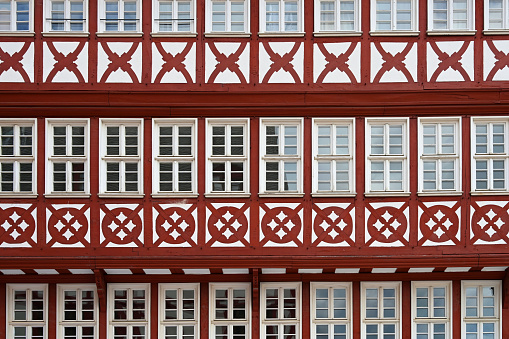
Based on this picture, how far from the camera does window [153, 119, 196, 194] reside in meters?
12.4

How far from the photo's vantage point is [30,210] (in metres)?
12.2

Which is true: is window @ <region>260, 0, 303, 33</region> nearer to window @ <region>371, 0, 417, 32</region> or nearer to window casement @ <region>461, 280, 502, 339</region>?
window @ <region>371, 0, 417, 32</region>

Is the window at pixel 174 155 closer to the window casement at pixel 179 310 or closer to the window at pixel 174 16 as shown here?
the window at pixel 174 16

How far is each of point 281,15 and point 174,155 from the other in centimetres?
330

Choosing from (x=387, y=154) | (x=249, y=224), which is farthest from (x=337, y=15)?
(x=249, y=224)

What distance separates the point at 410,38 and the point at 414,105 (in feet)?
4.11

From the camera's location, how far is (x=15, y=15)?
12430 millimetres

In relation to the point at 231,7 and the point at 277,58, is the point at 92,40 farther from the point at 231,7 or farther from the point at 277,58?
the point at 277,58

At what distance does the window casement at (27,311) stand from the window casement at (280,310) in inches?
165

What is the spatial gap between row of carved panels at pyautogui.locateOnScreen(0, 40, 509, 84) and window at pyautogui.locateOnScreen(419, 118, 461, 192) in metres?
0.86

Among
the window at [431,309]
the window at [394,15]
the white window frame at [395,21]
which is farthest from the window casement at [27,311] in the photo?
the window at [394,15]

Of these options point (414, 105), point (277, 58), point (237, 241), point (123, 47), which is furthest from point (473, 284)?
point (123, 47)

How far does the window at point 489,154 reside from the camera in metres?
12.3

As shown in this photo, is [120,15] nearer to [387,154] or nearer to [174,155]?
[174,155]
